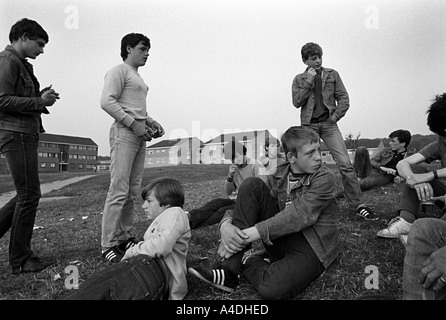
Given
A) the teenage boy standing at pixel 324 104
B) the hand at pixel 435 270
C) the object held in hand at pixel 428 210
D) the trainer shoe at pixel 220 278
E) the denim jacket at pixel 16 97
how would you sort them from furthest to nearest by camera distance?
1. the teenage boy standing at pixel 324 104
2. the object held in hand at pixel 428 210
3. the denim jacket at pixel 16 97
4. the trainer shoe at pixel 220 278
5. the hand at pixel 435 270

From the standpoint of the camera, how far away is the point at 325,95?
213 inches

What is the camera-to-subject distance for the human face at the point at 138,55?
395 centimetres

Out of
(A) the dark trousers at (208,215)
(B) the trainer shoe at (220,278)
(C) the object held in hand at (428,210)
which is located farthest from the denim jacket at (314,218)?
(A) the dark trousers at (208,215)

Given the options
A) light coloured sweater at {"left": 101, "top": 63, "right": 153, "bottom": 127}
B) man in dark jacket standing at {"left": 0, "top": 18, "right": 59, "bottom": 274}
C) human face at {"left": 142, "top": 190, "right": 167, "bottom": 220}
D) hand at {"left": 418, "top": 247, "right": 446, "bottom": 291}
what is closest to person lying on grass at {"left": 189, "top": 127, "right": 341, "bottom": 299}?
human face at {"left": 142, "top": 190, "right": 167, "bottom": 220}

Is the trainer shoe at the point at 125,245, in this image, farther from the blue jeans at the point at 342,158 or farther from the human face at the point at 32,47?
the blue jeans at the point at 342,158

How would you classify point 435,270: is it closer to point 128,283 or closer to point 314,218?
point 314,218

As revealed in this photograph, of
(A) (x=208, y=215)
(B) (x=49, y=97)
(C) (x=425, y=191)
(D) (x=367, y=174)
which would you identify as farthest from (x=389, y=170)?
(B) (x=49, y=97)

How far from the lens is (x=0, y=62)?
10.8 ft

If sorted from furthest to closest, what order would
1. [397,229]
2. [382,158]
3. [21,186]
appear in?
[382,158] → [397,229] → [21,186]


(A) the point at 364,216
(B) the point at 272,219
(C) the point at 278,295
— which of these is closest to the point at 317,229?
(B) the point at 272,219

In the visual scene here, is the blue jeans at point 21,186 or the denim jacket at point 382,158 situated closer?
the blue jeans at point 21,186

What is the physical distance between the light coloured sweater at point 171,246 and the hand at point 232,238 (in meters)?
0.33

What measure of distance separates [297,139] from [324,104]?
9.29 ft
